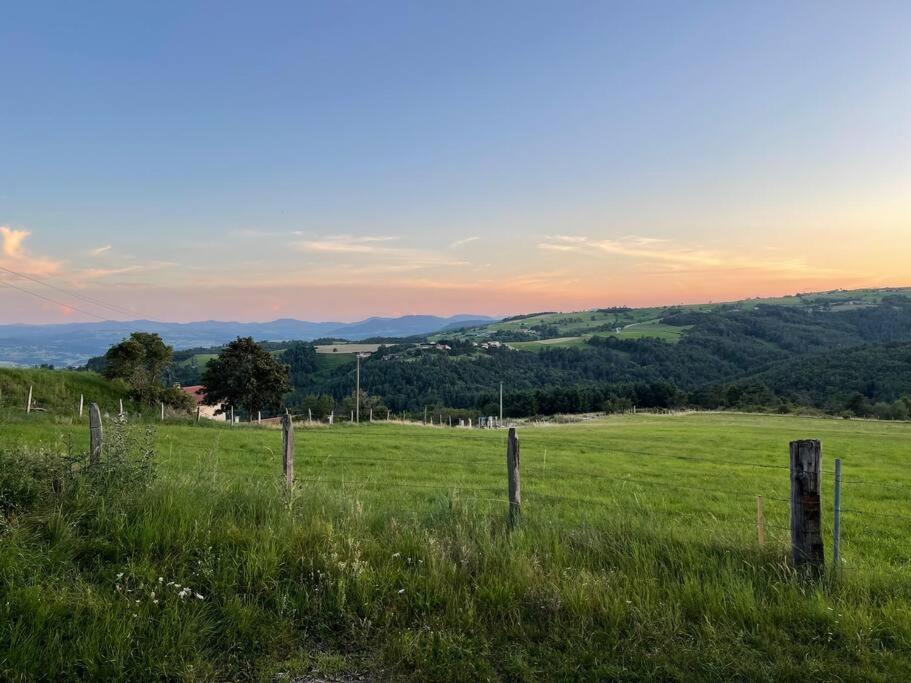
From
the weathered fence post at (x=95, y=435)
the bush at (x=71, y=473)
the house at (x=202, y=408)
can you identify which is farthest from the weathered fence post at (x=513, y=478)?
the house at (x=202, y=408)

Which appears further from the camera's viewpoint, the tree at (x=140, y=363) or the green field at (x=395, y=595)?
the tree at (x=140, y=363)

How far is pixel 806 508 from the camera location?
5367 millimetres

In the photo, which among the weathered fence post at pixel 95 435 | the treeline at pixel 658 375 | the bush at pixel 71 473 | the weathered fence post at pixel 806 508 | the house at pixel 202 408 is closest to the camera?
the weathered fence post at pixel 806 508

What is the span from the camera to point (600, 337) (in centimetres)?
19275

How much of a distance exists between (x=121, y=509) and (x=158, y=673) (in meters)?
2.57

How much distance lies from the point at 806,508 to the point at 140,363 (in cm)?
4801

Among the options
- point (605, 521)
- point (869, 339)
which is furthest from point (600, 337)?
point (605, 521)

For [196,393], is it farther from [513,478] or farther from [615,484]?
[513,478]

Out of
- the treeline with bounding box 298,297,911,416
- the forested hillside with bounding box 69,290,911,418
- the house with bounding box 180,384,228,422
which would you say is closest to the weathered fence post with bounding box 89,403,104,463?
the house with bounding box 180,384,228,422

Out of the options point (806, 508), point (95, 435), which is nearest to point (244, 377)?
point (95, 435)

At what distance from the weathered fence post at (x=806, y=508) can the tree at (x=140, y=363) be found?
150 feet

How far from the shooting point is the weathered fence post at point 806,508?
5.36 metres

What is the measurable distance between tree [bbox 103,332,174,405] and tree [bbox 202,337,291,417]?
6658mm

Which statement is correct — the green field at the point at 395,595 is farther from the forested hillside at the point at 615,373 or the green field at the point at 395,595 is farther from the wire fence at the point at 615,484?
the forested hillside at the point at 615,373
